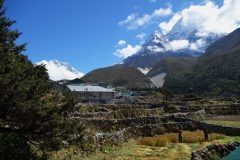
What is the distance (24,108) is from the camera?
1370 cm

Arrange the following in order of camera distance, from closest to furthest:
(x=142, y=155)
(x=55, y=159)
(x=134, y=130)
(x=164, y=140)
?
(x=55, y=159) → (x=142, y=155) → (x=164, y=140) → (x=134, y=130)

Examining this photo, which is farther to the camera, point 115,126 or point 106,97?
point 106,97

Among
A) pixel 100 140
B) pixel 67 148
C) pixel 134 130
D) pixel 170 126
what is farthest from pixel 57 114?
pixel 170 126

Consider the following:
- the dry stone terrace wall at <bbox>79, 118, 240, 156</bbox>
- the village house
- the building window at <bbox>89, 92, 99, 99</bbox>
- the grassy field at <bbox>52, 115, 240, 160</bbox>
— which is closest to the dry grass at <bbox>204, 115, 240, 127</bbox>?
the dry stone terrace wall at <bbox>79, 118, 240, 156</bbox>

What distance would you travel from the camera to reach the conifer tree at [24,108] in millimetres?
13516

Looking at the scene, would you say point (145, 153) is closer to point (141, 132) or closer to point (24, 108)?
point (141, 132)

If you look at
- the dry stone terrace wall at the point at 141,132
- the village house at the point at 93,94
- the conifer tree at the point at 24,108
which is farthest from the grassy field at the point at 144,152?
the village house at the point at 93,94

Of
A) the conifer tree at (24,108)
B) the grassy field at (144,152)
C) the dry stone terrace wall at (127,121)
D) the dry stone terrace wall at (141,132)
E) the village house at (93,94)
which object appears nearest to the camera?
the conifer tree at (24,108)

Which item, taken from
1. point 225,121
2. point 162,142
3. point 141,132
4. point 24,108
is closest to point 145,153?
point 162,142

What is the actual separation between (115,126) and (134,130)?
115 inches

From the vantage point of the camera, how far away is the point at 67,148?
65.1 feet

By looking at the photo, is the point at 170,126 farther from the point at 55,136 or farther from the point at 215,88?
the point at 215,88

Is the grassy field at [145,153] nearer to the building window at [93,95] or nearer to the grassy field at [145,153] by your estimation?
the grassy field at [145,153]

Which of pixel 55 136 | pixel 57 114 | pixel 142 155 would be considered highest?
pixel 57 114
